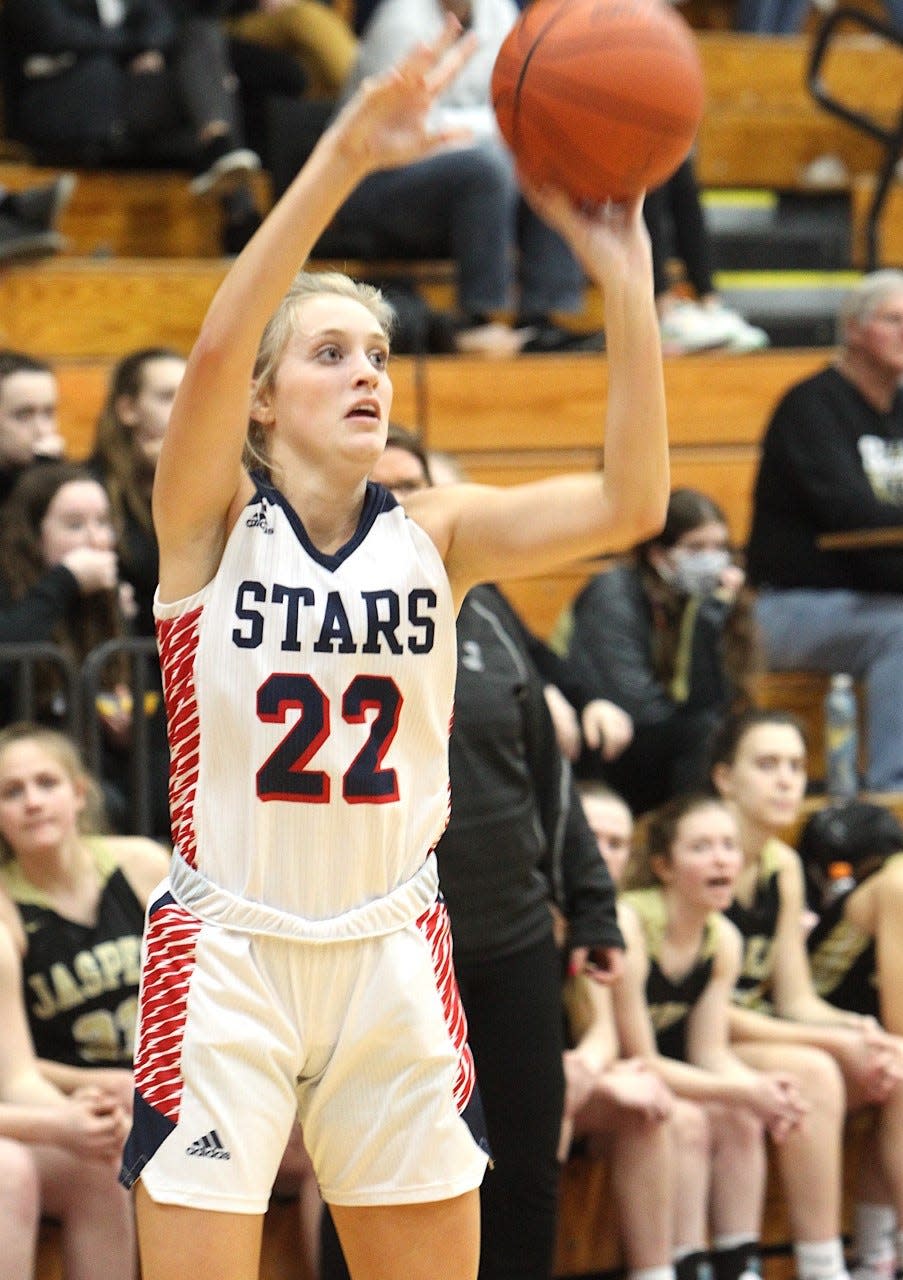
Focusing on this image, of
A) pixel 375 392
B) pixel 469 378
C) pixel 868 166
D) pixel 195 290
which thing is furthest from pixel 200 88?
pixel 375 392

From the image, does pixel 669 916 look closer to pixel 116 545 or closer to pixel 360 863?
pixel 116 545

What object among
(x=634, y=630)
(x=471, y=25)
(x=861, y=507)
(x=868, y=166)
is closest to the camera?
(x=634, y=630)

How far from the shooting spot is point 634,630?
545cm

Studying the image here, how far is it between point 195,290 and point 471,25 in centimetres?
133

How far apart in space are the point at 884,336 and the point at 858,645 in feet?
3.24

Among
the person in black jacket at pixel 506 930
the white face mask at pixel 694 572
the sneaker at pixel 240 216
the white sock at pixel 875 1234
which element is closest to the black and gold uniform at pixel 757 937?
the white sock at pixel 875 1234

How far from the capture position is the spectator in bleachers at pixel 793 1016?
4.61m

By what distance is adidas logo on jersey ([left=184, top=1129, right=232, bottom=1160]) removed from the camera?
2.28 m

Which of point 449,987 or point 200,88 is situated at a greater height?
point 200,88

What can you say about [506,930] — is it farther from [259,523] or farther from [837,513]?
[837,513]

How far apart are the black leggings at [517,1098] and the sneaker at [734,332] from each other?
422 centimetres

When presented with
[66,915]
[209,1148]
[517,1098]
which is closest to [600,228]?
[209,1148]

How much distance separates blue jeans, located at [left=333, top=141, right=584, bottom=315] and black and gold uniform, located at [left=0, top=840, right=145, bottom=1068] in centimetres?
338

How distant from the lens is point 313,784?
2344mm
